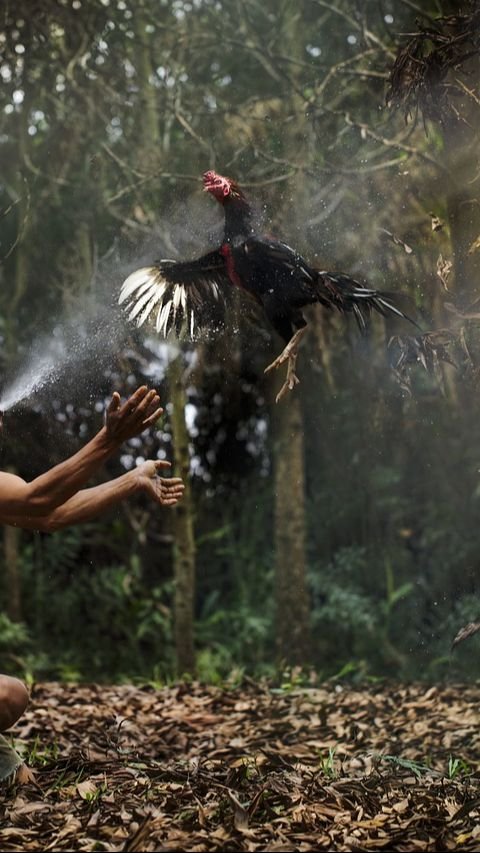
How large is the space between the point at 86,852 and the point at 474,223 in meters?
3.10

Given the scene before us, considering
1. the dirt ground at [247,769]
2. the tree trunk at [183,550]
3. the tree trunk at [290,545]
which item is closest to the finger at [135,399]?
the dirt ground at [247,769]

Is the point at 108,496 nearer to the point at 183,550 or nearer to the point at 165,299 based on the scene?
the point at 165,299

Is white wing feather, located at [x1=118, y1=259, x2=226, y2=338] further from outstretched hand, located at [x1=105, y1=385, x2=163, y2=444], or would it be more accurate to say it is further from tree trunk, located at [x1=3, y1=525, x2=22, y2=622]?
tree trunk, located at [x1=3, y1=525, x2=22, y2=622]

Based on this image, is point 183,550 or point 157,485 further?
point 183,550

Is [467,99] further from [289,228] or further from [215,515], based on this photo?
[215,515]

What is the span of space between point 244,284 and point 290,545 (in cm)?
365

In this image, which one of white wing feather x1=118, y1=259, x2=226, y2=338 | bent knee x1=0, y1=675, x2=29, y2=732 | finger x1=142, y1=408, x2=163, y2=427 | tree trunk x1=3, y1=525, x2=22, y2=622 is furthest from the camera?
tree trunk x1=3, y1=525, x2=22, y2=622

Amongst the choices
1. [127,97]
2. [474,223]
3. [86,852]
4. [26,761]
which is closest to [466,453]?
[474,223]

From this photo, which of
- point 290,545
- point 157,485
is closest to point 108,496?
point 157,485

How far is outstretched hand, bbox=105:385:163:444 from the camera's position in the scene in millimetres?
3086

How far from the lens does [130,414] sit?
10.2 ft

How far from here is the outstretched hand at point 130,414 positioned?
3.09 meters

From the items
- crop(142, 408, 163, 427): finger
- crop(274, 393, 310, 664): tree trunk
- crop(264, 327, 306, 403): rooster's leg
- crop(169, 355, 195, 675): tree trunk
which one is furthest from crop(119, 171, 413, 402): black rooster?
crop(274, 393, 310, 664): tree trunk

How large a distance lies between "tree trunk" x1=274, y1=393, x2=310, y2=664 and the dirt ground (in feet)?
4.27
